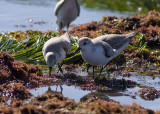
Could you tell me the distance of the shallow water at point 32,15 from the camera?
13203 mm

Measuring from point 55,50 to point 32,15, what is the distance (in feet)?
27.7

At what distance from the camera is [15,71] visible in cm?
677

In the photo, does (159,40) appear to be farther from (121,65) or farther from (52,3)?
(52,3)

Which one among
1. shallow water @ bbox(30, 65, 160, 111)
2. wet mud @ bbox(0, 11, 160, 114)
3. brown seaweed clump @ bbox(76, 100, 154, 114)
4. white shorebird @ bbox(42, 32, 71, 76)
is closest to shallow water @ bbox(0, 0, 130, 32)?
wet mud @ bbox(0, 11, 160, 114)

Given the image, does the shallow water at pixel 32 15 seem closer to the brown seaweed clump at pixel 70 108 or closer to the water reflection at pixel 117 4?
the water reflection at pixel 117 4

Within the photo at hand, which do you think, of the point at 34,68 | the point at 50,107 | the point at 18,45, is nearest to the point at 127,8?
the point at 18,45

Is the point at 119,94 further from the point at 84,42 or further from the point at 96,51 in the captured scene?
the point at 84,42

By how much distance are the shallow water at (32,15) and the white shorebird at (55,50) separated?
4.94 meters

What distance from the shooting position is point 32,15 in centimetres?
1517

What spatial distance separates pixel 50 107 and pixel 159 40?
5.71 m

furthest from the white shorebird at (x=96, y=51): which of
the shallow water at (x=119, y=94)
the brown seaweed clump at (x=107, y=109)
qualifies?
the brown seaweed clump at (x=107, y=109)

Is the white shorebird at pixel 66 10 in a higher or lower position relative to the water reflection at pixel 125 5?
lower

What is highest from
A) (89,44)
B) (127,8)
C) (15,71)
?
(127,8)

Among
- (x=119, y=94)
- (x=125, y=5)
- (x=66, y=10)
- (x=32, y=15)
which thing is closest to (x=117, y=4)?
(x=125, y=5)
